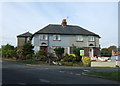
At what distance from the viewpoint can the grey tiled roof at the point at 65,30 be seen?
43312mm

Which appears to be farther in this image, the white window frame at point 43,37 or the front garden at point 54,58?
the white window frame at point 43,37

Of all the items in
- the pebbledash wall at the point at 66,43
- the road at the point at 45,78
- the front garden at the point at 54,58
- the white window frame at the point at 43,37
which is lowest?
the road at the point at 45,78

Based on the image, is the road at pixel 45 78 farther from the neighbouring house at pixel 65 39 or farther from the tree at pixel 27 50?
the neighbouring house at pixel 65 39

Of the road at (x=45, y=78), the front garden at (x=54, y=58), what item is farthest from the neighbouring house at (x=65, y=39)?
the road at (x=45, y=78)

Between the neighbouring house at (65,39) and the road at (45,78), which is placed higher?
the neighbouring house at (65,39)

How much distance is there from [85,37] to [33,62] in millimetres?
14239

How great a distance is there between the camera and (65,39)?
144 feet

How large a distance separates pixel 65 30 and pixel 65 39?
236cm

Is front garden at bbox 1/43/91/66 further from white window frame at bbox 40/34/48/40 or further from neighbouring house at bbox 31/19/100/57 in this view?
white window frame at bbox 40/34/48/40

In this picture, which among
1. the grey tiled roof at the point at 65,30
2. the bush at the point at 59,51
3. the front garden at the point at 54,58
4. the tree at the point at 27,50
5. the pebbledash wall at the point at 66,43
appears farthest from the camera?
the grey tiled roof at the point at 65,30

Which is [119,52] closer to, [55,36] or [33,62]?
[55,36]

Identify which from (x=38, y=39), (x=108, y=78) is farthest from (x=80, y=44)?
(x=108, y=78)

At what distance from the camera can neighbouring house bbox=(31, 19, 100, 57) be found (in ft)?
140

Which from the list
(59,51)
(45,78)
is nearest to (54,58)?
(59,51)
